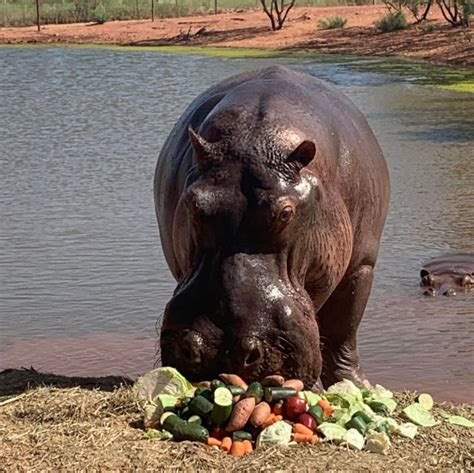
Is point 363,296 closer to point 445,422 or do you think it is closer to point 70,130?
point 445,422

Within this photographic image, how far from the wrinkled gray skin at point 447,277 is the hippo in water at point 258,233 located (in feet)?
12.1

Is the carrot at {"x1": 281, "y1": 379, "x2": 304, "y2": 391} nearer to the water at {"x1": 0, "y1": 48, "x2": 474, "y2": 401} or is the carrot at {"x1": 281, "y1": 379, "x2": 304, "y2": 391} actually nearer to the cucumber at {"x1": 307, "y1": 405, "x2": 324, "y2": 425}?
the cucumber at {"x1": 307, "y1": 405, "x2": 324, "y2": 425}

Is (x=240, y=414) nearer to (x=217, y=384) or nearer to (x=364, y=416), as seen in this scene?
(x=217, y=384)

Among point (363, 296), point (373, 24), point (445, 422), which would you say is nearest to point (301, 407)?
point (445, 422)

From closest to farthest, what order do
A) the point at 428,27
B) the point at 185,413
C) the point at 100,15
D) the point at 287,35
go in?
the point at 185,413, the point at 428,27, the point at 287,35, the point at 100,15

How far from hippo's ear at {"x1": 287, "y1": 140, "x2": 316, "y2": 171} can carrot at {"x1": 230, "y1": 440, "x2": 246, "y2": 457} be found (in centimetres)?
88

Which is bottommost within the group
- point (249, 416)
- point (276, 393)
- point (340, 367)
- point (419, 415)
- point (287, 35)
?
point (287, 35)

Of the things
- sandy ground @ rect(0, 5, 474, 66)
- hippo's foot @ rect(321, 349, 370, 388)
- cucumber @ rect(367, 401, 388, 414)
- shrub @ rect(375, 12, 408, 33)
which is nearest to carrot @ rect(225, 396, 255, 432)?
cucumber @ rect(367, 401, 388, 414)

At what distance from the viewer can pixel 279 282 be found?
351cm

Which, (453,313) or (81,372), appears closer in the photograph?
(81,372)

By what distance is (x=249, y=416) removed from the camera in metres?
3.63

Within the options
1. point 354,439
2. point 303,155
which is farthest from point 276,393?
point 303,155

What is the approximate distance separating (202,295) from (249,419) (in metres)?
0.48

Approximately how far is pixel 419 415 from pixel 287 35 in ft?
115
